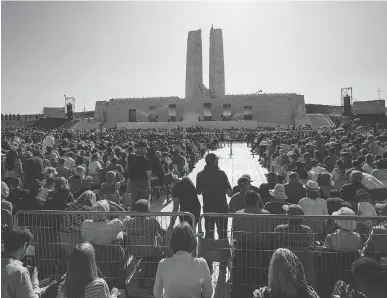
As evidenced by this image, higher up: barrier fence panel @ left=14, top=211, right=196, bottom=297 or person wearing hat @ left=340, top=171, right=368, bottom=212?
person wearing hat @ left=340, top=171, right=368, bottom=212

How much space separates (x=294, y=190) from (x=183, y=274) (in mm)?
4027

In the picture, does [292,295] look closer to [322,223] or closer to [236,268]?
[236,268]

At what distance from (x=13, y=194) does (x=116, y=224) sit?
232cm

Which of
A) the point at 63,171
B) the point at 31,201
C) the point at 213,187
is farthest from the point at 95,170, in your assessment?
the point at 213,187

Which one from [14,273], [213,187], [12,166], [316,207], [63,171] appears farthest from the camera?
[63,171]

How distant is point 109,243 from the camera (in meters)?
5.27

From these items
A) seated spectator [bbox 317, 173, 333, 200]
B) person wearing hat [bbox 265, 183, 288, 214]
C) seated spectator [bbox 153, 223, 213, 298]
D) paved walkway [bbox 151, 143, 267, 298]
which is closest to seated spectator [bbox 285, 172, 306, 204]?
person wearing hat [bbox 265, 183, 288, 214]

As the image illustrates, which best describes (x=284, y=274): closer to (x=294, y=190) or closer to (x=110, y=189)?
(x=294, y=190)

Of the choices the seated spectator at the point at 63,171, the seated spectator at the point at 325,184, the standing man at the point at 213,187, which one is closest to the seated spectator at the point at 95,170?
the seated spectator at the point at 63,171

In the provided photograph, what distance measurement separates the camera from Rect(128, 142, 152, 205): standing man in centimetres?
889

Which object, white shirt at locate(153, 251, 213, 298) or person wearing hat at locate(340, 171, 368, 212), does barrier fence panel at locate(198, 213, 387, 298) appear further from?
person wearing hat at locate(340, 171, 368, 212)

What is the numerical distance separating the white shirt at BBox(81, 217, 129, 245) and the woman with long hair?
18.1ft

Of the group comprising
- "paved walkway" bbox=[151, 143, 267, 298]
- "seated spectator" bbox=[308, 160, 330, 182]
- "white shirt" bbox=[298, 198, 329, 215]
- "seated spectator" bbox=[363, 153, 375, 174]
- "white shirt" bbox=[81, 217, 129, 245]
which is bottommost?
"paved walkway" bbox=[151, 143, 267, 298]

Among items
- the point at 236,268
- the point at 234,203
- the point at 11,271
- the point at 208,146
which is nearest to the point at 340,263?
the point at 236,268
